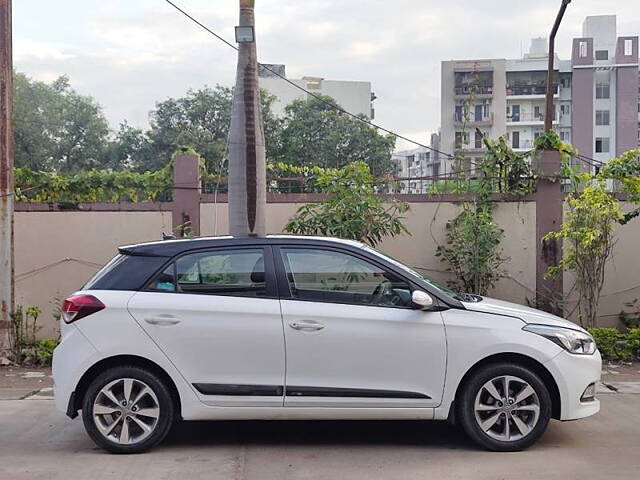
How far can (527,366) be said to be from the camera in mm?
5680

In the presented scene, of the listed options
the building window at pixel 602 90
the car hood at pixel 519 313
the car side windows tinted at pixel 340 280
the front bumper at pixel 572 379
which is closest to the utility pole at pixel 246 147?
the car side windows tinted at pixel 340 280

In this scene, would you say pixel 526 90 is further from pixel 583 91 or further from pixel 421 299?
pixel 421 299

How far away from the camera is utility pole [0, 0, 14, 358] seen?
904 cm

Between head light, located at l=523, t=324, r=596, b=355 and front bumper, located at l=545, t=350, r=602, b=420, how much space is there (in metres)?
0.06

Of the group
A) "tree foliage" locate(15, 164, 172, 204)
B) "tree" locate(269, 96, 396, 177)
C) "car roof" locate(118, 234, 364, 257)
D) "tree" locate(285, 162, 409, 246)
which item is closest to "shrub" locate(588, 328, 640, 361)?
"tree" locate(285, 162, 409, 246)

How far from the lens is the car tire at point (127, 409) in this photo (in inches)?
219

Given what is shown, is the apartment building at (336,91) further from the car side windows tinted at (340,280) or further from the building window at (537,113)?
the car side windows tinted at (340,280)

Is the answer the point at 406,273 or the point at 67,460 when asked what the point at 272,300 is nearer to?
the point at 406,273

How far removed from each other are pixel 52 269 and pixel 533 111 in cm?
6098

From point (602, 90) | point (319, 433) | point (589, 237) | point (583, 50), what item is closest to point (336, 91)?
point (583, 50)

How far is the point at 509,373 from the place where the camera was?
220 inches

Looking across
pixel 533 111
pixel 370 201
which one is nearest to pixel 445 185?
pixel 370 201

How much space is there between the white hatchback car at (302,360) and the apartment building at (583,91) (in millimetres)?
54793

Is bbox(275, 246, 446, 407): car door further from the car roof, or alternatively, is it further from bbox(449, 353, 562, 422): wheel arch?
the car roof
